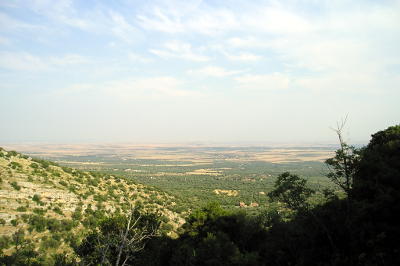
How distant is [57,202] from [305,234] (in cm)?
2253

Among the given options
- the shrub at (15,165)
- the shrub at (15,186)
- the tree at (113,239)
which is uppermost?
the shrub at (15,165)

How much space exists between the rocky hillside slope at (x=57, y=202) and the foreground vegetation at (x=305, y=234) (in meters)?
1.33

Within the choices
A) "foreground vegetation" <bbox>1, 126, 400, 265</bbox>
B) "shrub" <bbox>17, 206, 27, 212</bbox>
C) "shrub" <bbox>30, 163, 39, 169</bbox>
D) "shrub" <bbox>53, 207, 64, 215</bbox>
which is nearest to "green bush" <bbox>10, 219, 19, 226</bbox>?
"foreground vegetation" <bbox>1, 126, 400, 265</bbox>

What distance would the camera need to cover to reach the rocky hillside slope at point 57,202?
21.8m

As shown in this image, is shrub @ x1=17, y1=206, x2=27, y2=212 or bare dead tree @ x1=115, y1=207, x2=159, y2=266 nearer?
bare dead tree @ x1=115, y1=207, x2=159, y2=266

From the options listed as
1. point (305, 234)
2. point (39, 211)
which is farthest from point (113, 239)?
point (305, 234)

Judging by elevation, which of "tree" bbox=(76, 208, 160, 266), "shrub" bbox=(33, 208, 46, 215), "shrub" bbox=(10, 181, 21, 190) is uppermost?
"shrub" bbox=(10, 181, 21, 190)

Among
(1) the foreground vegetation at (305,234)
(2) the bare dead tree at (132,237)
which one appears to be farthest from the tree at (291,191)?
(2) the bare dead tree at (132,237)

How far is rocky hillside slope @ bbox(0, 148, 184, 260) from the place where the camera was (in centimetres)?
2180

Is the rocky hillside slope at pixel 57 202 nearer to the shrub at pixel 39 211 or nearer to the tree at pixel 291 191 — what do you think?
the shrub at pixel 39 211

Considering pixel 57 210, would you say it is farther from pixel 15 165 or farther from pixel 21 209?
pixel 15 165

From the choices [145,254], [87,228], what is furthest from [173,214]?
[145,254]

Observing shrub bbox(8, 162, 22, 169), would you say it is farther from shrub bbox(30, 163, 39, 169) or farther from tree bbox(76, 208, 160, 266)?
tree bbox(76, 208, 160, 266)

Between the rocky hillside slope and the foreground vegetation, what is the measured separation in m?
1.33
